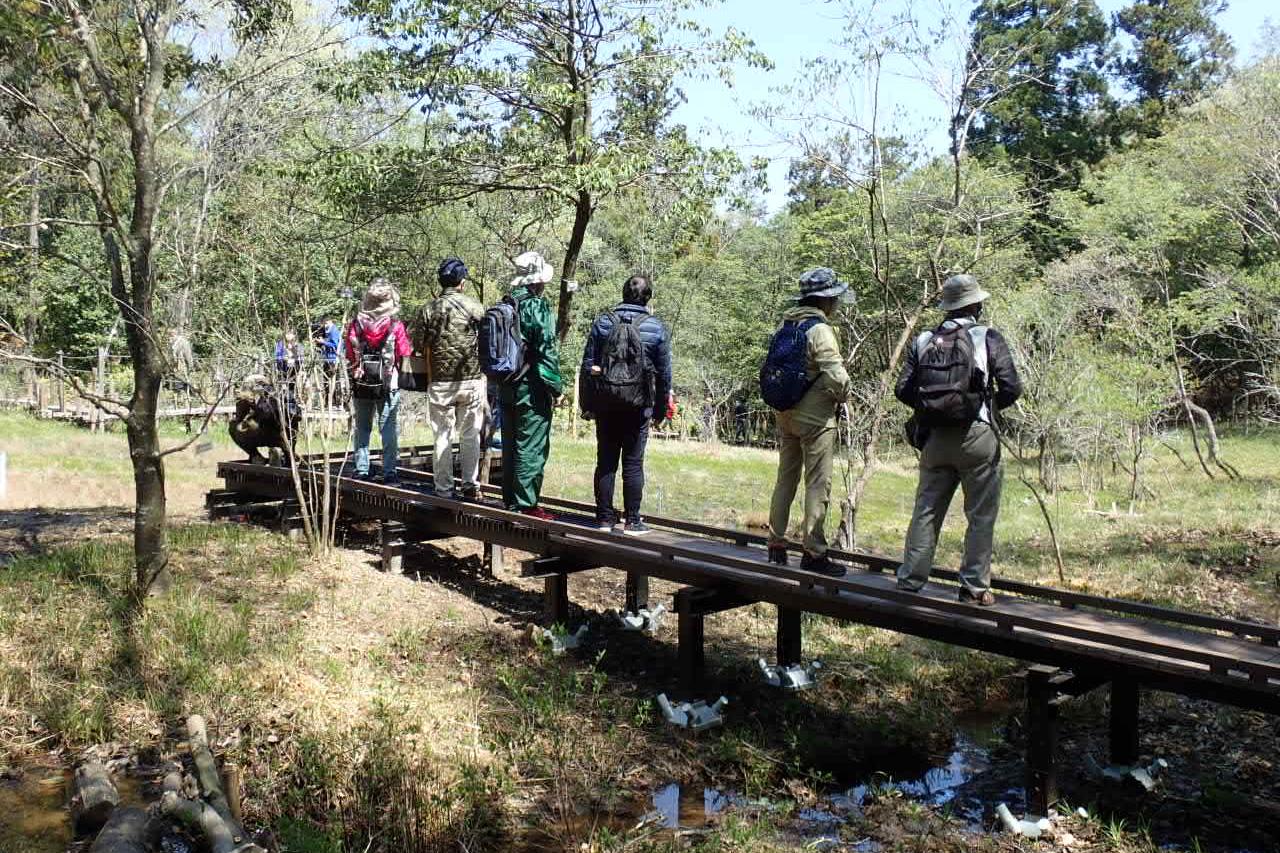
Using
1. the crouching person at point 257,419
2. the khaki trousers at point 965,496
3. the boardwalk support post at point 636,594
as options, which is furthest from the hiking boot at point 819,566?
the crouching person at point 257,419

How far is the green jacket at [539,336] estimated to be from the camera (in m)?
7.50

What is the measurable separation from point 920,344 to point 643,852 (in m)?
3.07

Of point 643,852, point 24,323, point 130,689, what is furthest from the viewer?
point 24,323

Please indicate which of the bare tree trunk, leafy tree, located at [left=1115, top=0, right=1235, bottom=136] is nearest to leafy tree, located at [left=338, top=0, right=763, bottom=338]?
the bare tree trunk

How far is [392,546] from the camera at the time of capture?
898 centimetres

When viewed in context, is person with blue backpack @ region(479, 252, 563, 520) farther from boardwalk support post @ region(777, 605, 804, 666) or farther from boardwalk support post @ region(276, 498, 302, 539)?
boardwalk support post @ region(276, 498, 302, 539)

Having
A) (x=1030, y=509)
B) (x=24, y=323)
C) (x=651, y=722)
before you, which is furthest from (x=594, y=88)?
(x=24, y=323)

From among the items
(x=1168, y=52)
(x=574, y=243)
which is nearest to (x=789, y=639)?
(x=574, y=243)

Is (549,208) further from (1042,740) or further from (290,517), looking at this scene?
(1042,740)

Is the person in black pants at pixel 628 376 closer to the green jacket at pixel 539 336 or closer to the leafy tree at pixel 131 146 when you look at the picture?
the green jacket at pixel 539 336

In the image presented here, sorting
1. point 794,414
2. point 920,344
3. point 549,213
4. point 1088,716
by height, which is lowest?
point 1088,716

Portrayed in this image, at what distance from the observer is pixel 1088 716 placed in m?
6.96

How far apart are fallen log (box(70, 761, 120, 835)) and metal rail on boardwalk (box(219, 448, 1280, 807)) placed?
330 centimetres

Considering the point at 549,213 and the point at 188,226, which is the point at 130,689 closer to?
the point at 549,213
